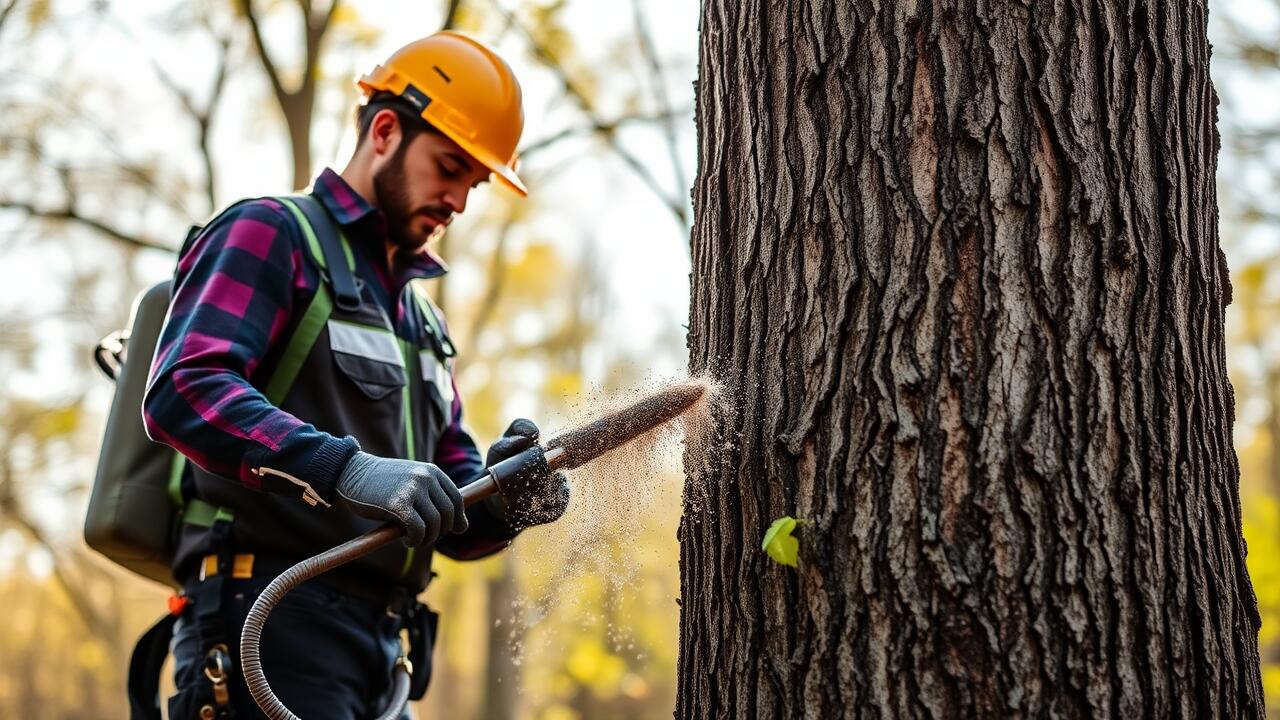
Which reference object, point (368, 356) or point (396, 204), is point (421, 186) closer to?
point (396, 204)

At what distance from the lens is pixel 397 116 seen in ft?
9.96

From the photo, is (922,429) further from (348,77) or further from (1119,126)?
(348,77)

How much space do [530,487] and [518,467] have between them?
16cm

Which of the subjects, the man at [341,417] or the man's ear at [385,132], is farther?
the man's ear at [385,132]

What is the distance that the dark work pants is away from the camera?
2.47 metres

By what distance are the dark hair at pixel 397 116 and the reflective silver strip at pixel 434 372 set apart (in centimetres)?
59

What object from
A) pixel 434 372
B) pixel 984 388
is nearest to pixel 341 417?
pixel 434 372

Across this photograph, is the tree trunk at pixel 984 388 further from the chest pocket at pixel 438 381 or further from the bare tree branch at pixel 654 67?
the bare tree branch at pixel 654 67

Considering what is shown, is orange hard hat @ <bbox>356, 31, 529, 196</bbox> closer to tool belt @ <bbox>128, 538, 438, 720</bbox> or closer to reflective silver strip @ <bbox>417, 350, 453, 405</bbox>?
reflective silver strip @ <bbox>417, 350, 453, 405</bbox>

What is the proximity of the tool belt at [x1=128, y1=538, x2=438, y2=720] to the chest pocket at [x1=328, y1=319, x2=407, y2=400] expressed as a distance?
0.47 metres

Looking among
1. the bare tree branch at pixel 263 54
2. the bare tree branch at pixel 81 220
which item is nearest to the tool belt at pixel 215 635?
the bare tree branch at pixel 81 220

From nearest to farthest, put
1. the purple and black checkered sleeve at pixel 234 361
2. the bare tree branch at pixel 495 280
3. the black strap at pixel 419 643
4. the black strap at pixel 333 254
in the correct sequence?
1. the purple and black checkered sleeve at pixel 234 361
2. the black strap at pixel 333 254
3. the black strap at pixel 419 643
4. the bare tree branch at pixel 495 280

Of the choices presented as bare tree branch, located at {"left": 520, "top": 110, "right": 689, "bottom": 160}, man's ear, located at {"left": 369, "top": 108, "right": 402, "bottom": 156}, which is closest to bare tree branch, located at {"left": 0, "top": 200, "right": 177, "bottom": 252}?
bare tree branch, located at {"left": 520, "top": 110, "right": 689, "bottom": 160}

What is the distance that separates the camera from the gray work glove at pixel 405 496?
2213 millimetres
